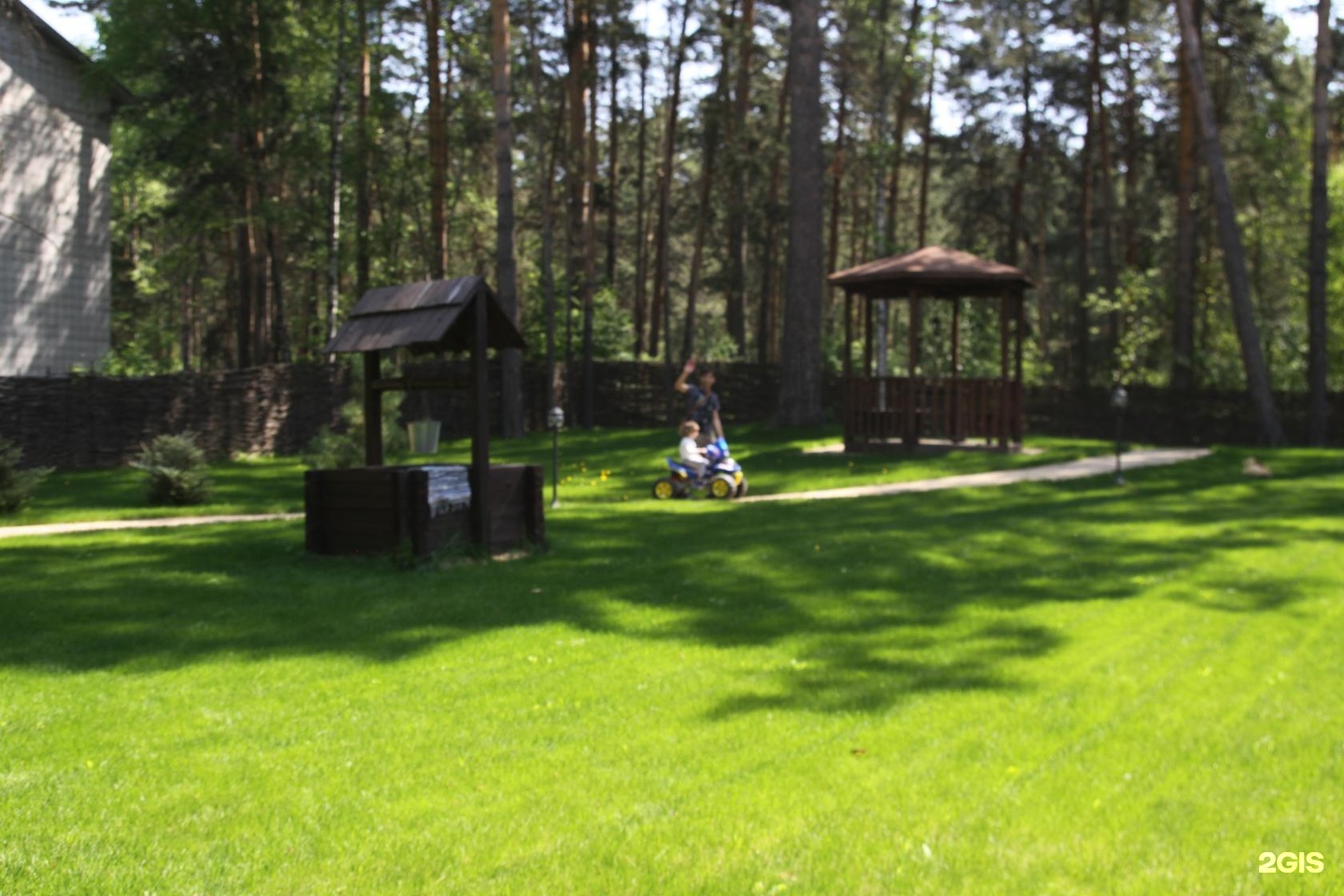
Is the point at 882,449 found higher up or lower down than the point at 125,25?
lower down

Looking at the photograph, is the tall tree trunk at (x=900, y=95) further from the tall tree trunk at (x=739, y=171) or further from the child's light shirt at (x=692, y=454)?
the child's light shirt at (x=692, y=454)

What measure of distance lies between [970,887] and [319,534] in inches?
285

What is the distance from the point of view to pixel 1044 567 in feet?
36.9

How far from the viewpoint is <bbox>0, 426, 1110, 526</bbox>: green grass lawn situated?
46.9ft

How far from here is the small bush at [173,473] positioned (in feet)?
47.0

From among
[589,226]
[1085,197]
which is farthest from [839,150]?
[589,226]

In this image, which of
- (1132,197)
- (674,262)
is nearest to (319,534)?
(1132,197)

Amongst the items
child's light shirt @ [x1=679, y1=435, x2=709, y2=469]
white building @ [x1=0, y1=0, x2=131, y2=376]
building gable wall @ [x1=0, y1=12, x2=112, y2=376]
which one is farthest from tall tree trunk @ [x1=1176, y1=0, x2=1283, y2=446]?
building gable wall @ [x1=0, y1=12, x2=112, y2=376]

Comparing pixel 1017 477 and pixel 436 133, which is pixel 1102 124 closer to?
pixel 436 133

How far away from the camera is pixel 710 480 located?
15.4 m

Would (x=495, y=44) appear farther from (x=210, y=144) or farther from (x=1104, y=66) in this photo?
(x=1104, y=66)

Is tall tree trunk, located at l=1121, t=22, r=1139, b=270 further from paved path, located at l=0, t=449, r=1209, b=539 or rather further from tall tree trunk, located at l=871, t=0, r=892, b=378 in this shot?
paved path, located at l=0, t=449, r=1209, b=539

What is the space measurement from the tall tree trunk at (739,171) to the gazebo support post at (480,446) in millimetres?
22879

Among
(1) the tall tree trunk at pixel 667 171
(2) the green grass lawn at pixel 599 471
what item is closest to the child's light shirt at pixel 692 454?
(2) the green grass lawn at pixel 599 471
